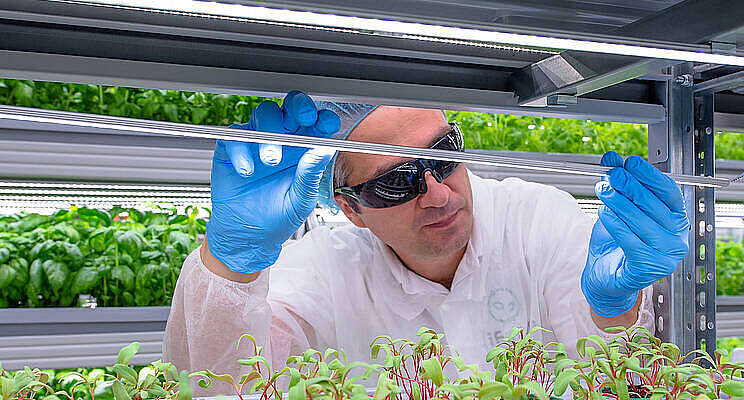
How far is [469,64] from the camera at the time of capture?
1296 mm

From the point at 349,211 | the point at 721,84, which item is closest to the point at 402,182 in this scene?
the point at 349,211

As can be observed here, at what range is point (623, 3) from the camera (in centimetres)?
100

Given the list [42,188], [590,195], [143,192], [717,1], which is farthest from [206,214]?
[717,1]

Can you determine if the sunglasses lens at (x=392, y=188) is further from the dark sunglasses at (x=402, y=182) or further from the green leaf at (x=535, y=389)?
the green leaf at (x=535, y=389)

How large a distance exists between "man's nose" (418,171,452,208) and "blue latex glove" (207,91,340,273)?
35cm

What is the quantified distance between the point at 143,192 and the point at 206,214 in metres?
0.40

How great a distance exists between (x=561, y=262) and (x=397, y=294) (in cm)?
45

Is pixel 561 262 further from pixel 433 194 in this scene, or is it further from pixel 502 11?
pixel 502 11

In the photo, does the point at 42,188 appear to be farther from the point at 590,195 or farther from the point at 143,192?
the point at 590,195

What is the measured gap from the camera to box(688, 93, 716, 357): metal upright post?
4.78ft

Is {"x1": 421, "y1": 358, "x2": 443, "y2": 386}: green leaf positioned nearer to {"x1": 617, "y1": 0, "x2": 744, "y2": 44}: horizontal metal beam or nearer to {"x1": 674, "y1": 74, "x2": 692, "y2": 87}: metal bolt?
{"x1": 617, "y1": 0, "x2": 744, "y2": 44}: horizontal metal beam

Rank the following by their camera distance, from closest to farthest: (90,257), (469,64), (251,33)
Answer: (251,33) < (469,64) < (90,257)

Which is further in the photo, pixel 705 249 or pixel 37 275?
pixel 37 275

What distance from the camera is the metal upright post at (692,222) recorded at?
1.46 m
